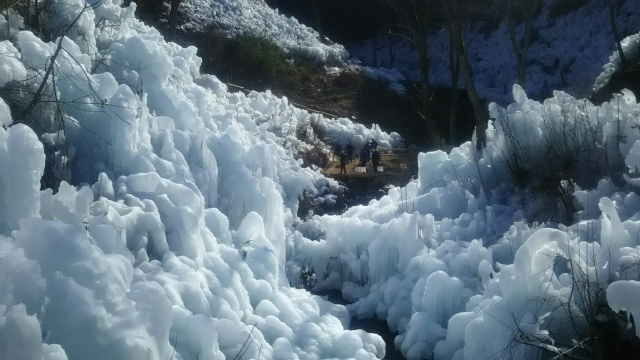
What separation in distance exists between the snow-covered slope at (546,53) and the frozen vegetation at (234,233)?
14438 mm

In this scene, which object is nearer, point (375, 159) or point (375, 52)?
point (375, 159)

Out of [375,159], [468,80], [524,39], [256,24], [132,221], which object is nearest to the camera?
[132,221]

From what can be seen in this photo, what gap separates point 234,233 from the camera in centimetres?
742

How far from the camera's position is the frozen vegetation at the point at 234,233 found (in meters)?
4.08

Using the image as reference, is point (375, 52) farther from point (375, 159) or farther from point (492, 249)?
→ point (492, 249)

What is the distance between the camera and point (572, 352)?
16.8 feet

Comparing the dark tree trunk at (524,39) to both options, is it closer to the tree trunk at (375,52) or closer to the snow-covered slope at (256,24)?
the snow-covered slope at (256,24)

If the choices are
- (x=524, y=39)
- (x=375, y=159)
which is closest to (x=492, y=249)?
(x=375, y=159)

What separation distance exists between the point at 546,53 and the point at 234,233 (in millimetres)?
22496

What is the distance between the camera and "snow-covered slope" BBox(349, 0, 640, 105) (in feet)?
80.3

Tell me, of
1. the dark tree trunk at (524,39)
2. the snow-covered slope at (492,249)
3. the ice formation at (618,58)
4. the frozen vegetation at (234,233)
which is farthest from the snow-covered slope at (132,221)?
the ice formation at (618,58)

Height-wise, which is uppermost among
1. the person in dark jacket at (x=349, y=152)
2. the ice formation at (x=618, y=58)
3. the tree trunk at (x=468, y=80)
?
the ice formation at (x=618, y=58)

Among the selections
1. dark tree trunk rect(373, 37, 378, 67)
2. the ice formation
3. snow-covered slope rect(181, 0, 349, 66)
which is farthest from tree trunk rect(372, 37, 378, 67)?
the ice formation

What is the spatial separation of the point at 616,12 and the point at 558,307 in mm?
23232
